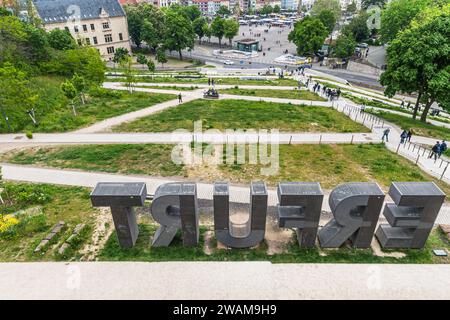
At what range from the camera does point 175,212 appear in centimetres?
1420

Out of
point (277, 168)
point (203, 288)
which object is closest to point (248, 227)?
point (203, 288)

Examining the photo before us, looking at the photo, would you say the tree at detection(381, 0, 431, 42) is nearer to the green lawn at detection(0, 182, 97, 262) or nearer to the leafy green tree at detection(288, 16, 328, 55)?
the leafy green tree at detection(288, 16, 328, 55)

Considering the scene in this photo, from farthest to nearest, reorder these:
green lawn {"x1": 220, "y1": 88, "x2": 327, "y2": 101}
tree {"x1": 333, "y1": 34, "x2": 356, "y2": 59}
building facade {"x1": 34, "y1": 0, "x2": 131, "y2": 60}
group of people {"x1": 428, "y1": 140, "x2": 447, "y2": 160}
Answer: tree {"x1": 333, "y1": 34, "x2": 356, "y2": 59} → building facade {"x1": 34, "y1": 0, "x2": 131, "y2": 60} → green lawn {"x1": 220, "y1": 88, "x2": 327, "y2": 101} → group of people {"x1": 428, "y1": 140, "x2": 447, "y2": 160}

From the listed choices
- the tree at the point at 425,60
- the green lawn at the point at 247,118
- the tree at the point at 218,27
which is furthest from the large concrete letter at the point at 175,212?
the tree at the point at 218,27

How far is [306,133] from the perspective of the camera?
28000 mm

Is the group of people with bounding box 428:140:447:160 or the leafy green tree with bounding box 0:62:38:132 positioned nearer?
the group of people with bounding box 428:140:447:160

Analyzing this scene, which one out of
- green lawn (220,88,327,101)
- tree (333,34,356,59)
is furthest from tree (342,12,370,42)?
green lawn (220,88,327,101)

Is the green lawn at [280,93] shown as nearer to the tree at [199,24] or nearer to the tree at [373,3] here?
the tree at [199,24]

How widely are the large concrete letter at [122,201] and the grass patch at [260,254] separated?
682 mm

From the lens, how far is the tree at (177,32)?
75125mm

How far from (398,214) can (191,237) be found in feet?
32.0

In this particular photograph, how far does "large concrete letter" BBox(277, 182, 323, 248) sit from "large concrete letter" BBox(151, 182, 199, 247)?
4.01 metres

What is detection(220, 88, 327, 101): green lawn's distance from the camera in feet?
134

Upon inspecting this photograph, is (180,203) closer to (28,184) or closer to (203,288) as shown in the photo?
(203,288)
